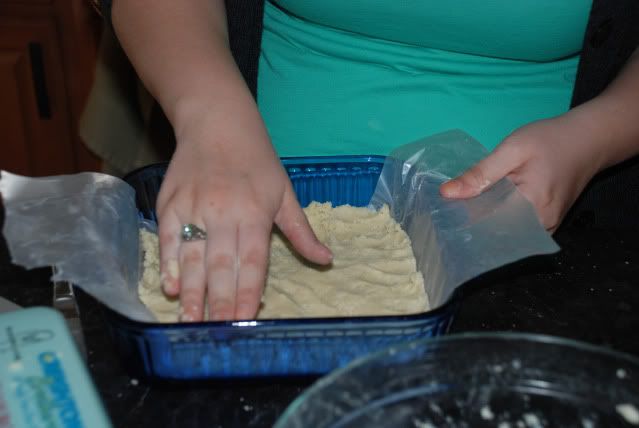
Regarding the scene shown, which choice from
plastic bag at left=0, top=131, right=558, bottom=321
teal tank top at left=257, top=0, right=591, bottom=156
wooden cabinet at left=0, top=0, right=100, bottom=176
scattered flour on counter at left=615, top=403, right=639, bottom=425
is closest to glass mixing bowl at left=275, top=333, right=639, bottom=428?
scattered flour on counter at left=615, top=403, right=639, bottom=425

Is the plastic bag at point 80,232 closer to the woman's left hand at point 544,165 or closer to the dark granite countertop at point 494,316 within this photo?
the dark granite countertop at point 494,316

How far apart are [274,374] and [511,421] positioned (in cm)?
19

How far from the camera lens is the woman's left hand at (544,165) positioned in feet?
2.60

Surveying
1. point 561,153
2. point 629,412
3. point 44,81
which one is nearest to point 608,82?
point 561,153

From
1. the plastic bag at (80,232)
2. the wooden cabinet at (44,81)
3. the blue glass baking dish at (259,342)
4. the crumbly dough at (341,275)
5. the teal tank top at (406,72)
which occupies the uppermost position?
the teal tank top at (406,72)

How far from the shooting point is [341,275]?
0.79 m

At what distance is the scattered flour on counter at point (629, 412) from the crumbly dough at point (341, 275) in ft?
0.77

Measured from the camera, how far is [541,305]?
2.52ft

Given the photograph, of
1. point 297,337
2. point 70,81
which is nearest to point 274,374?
point 297,337

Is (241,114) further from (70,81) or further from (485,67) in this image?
(70,81)

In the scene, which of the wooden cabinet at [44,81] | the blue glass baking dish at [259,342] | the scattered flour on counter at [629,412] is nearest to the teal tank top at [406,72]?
the blue glass baking dish at [259,342]

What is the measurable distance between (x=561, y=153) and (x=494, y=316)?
21 centimetres

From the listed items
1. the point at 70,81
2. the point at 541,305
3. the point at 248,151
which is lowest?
the point at 70,81

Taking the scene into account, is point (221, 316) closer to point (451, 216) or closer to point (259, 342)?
point (259, 342)
